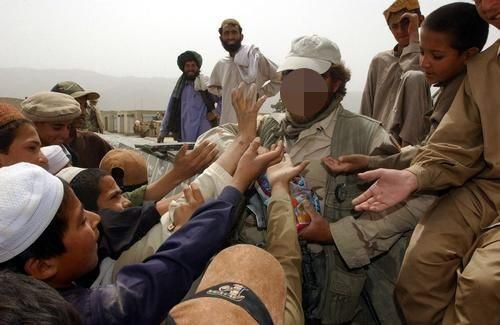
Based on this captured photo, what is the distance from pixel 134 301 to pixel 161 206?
0.95 metres

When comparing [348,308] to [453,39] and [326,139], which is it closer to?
[326,139]

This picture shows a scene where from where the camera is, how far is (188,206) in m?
1.70

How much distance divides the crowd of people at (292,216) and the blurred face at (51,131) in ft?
1.73

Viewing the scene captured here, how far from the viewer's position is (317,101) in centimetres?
209

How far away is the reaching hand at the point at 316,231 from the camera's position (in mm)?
1936

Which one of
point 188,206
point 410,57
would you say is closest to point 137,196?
point 188,206

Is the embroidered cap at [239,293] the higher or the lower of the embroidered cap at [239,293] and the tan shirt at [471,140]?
the lower

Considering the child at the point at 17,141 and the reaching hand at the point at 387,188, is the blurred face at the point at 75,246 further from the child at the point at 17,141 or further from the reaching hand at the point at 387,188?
the child at the point at 17,141

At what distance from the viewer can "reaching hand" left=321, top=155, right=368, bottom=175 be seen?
1.94 meters

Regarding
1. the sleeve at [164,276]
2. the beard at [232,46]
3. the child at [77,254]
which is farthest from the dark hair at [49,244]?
the beard at [232,46]

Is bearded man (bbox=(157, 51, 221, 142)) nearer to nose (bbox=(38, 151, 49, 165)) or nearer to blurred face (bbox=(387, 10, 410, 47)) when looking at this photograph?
blurred face (bbox=(387, 10, 410, 47))

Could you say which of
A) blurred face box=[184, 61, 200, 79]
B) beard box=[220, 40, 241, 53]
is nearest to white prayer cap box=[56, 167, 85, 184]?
beard box=[220, 40, 241, 53]

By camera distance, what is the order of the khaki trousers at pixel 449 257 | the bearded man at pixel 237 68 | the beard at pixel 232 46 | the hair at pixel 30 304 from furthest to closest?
the beard at pixel 232 46
the bearded man at pixel 237 68
the khaki trousers at pixel 449 257
the hair at pixel 30 304

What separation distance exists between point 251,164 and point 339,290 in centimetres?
83
